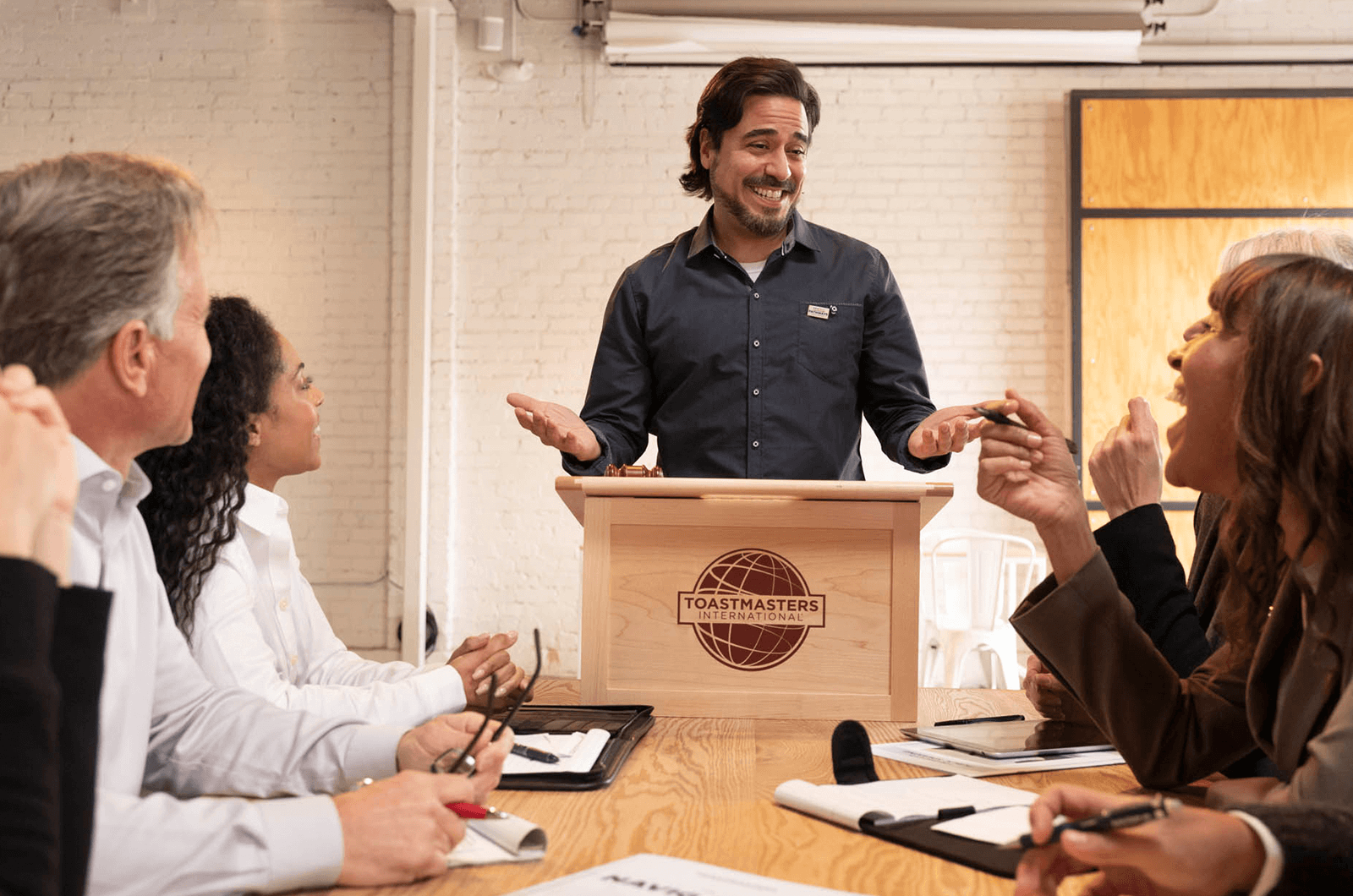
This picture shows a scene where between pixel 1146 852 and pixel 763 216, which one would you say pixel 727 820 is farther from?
pixel 763 216

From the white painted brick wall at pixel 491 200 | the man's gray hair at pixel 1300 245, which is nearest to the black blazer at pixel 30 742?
the man's gray hair at pixel 1300 245

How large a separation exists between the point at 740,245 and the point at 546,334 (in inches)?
138

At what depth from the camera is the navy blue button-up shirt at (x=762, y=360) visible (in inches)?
107

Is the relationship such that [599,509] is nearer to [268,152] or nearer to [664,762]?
[664,762]

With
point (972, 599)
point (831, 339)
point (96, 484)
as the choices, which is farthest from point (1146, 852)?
point (972, 599)

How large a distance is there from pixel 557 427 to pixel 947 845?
51.5 inches

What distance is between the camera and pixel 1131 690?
1413mm

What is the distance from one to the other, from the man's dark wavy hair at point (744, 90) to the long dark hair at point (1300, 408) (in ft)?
5.51

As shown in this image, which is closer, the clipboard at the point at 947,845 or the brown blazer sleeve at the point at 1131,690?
the clipboard at the point at 947,845

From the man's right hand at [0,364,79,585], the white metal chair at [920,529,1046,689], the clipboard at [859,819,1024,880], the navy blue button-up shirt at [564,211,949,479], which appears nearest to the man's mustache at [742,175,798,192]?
the navy blue button-up shirt at [564,211,949,479]

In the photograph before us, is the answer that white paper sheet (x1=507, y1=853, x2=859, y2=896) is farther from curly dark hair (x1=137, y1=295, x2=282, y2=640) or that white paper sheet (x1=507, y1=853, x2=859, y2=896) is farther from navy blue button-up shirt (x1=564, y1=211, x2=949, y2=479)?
navy blue button-up shirt (x1=564, y1=211, x2=949, y2=479)

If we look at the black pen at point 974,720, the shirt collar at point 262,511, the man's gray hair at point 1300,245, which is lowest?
the black pen at point 974,720

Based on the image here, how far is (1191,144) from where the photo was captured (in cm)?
587

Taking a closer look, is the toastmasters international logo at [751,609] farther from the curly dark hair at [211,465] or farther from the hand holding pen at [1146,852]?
the hand holding pen at [1146,852]
